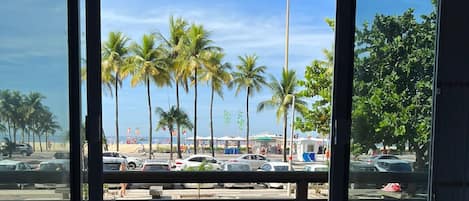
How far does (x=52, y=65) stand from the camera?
1.74 metres

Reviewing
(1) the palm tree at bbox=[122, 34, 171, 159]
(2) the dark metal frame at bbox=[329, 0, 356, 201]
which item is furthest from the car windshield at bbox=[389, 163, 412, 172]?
(1) the palm tree at bbox=[122, 34, 171, 159]

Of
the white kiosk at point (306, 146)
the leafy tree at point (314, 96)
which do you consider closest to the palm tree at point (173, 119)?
the white kiosk at point (306, 146)

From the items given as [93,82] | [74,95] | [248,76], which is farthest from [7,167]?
[248,76]

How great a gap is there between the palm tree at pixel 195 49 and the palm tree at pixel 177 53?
77 mm

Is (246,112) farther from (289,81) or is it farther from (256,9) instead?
(256,9)

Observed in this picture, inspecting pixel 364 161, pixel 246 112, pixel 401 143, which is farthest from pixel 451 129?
pixel 246 112

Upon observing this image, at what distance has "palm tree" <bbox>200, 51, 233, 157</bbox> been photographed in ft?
25.5

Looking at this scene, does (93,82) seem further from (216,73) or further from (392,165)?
(216,73)

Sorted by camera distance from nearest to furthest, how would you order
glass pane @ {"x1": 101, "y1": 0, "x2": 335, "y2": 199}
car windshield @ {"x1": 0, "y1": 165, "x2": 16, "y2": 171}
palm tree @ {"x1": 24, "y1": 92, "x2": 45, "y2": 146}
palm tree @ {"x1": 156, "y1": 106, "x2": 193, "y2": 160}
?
car windshield @ {"x1": 0, "y1": 165, "x2": 16, "y2": 171} → palm tree @ {"x1": 24, "y1": 92, "x2": 45, "y2": 146} → glass pane @ {"x1": 101, "y1": 0, "x2": 335, "y2": 199} → palm tree @ {"x1": 156, "y1": 106, "x2": 193, "y2": 160}

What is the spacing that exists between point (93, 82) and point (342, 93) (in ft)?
4.05

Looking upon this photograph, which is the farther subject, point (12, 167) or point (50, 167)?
point (50, 167)

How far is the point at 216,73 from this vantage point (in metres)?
7.87

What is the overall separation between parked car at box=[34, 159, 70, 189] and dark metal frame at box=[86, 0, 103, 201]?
160 millimetres

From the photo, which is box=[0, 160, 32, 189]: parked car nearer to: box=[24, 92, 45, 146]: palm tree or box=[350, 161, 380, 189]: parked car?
box=[24, 92, 45, 146]: palm tree
